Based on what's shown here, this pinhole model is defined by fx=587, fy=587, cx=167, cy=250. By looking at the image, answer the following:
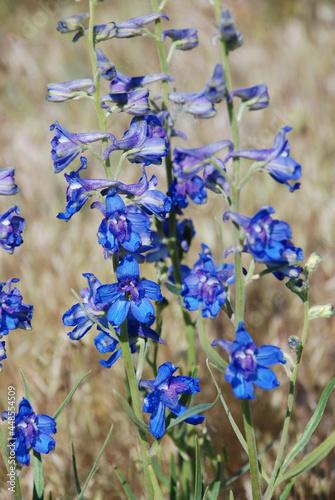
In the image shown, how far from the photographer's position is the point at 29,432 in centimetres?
192

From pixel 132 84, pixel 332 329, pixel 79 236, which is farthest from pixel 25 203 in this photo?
pixel 132 84

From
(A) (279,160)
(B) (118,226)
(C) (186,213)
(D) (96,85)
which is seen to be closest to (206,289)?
(B) (118,226)

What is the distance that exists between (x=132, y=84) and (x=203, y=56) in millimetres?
5410

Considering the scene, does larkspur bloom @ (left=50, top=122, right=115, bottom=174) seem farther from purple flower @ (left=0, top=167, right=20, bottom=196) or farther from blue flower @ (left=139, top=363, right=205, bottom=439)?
blue flower @ (left=139, top=363, right=205, bottom=439)

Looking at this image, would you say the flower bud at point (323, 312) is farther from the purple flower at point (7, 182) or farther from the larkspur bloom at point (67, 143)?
the purple flower at point (7, 182)

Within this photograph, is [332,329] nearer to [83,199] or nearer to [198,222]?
[198,222]

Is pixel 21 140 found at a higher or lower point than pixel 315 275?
higher

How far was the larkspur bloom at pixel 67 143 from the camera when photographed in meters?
1.75

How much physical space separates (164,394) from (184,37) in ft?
4.50

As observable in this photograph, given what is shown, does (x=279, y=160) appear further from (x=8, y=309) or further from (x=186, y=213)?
(x=186, y=213)

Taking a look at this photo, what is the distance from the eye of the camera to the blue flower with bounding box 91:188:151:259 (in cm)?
166

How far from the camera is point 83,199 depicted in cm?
173

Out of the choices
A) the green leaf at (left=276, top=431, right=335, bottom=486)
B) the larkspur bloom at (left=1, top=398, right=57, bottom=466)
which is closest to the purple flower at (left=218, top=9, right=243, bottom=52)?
the green leaf at (left=276, top=431, right=335, bottom=486)

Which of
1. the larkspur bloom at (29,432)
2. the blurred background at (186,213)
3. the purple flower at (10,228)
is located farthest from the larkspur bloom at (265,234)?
the blurred background at (186,213)
